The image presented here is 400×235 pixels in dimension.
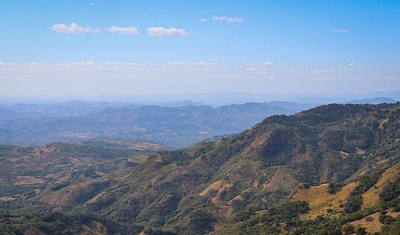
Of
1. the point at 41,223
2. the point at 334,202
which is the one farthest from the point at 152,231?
the point at 334,202

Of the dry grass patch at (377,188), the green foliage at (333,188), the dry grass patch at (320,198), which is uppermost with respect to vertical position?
the dry grass patch at (377,188)

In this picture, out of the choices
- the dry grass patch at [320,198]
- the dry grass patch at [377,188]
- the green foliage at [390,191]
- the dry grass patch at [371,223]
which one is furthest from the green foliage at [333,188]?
the dry grass patch at [371,223]

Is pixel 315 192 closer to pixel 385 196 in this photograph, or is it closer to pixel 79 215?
pixel 385 196

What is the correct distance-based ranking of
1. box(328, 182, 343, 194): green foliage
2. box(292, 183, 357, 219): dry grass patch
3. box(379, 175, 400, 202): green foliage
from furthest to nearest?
box(328, 182, 343, 194): green foliage → box(292, 183, 357, 219): dry grass patch → box(379, 175, 400, 202): green foliage

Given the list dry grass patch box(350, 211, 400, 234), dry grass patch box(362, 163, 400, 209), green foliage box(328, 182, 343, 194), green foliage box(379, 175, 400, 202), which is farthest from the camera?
green foliage box(328, 182, 343, 194)

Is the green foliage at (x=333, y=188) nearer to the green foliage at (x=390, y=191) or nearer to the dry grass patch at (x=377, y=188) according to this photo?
the dry grass patch at (x=377, y=188)

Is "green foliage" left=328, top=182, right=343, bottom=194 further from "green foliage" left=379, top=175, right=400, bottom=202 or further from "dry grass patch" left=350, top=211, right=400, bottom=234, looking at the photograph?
"dry grass patch" left=350, top=211, right=400, bottom=234

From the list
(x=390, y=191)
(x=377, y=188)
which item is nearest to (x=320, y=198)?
(x=377, y=188)

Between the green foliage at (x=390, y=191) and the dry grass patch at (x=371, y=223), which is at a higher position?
the green foliage at (x=390, y=191)

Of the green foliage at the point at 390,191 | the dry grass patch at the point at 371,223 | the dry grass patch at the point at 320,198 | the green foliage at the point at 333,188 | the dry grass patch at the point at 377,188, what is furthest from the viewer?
the green foliage at the point at 333,188

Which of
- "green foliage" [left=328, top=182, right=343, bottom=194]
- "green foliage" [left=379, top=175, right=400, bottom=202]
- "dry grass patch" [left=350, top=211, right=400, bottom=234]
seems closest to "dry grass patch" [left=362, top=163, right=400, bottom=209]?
"green foliage" [left=379, top=175, right=400, bottom=202]

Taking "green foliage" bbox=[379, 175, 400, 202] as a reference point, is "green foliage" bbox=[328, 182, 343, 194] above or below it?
below
